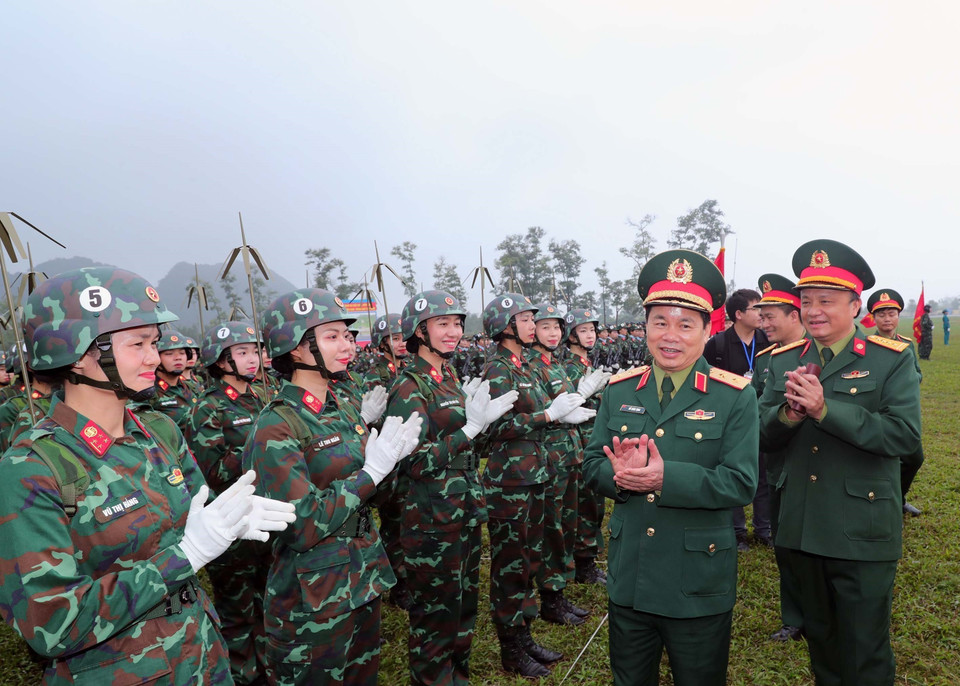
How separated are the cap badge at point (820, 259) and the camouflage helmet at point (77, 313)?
3642mm

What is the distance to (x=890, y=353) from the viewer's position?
11.1 feet

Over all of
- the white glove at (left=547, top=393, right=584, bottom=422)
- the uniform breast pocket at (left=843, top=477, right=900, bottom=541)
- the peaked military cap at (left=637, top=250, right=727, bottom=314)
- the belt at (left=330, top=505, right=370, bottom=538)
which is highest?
the peaked military cap at (left=637, top=250, right=727, bottom=314)

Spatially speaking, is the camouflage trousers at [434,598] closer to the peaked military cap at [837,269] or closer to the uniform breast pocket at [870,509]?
the uniform breast pocket at [870,509]

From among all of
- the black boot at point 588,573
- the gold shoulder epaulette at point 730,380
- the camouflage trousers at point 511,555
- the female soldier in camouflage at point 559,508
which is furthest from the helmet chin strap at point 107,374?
the black boot at point 588,573

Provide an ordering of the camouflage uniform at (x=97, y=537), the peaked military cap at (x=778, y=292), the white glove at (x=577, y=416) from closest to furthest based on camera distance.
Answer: the camouflage uniform at (x=97, y=537), the white glove at (x=577, y=416), the peaked military cap at (x=778, y=292)

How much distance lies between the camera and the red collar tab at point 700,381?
281 centimetres

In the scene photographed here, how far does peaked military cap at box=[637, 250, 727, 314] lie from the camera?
2.82m

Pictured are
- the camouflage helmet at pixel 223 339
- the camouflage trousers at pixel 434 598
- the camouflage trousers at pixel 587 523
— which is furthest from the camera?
the camouflage trousers at pixel 587 523

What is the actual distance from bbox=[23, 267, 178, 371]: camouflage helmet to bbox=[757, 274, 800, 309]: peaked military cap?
210 inches

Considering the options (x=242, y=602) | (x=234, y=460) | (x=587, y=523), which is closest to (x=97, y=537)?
(x=242, y=602)

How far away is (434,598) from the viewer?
397 cm

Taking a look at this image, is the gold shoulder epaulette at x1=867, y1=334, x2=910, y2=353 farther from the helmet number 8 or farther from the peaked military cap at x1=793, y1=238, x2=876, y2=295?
the helmet number 8

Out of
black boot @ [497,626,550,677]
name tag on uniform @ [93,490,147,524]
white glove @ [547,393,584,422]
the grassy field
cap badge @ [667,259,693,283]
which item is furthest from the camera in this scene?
white glove @ [547,393,584,422]

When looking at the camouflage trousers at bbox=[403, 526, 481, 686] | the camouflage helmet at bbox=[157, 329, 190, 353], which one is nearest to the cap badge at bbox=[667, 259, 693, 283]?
the camouflage trousers at bbox=[403, 526, 481, 686]
